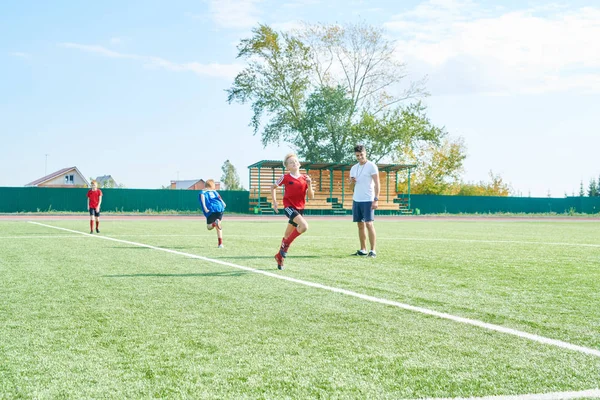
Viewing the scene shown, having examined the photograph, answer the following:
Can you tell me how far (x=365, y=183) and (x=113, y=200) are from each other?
118 feet

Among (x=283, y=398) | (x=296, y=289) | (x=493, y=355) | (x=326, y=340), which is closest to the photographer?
(x=283, y=398)

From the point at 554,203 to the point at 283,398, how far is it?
193 feet

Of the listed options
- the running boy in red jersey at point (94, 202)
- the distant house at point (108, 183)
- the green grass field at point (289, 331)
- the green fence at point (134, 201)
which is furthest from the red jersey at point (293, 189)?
the distant house at point (108, 183)

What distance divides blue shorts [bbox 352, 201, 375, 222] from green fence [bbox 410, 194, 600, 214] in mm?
40175

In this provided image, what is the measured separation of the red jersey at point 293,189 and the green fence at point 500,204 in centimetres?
4214

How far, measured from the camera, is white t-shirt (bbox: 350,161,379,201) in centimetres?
1038

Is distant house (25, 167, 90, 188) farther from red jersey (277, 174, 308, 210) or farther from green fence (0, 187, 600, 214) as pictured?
red jersey (277, 174, 308, 210)

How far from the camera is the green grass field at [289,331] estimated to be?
3240 mm

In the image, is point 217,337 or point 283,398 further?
point 217,337

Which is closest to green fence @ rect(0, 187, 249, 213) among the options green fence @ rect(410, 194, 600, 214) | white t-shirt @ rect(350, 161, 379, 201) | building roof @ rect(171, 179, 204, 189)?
green fence @ rect(410, 194, 600, 214)

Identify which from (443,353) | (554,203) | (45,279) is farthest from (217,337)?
(554,203)

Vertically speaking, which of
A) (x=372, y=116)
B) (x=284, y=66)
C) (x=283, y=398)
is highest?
(x=284, y=66)

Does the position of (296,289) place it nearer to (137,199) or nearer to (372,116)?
(137,199)

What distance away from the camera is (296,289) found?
6383 mm
